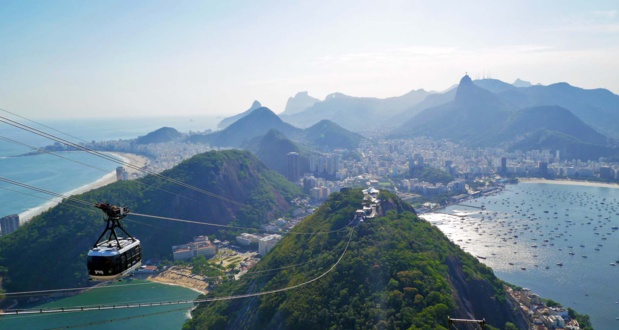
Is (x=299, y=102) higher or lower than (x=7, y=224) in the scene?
higher

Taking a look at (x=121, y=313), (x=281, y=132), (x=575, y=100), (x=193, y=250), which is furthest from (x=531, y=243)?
(x=575, y=100)

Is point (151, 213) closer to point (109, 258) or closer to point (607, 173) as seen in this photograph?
point (109, 258)

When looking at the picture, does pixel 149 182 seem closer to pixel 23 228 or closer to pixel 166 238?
pixel 166 238

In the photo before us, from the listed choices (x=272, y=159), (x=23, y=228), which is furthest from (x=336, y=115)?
(x=23, y=228)

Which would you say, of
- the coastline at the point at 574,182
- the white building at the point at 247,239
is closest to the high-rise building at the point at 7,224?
the white building at the point at 247,239

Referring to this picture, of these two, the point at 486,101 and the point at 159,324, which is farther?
the point at 486,101

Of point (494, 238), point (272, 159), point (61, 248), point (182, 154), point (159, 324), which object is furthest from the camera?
point (182, 154)

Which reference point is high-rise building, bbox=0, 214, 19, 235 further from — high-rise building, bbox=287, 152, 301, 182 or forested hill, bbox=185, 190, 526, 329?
high-rise building, bbox=287, 152, 301, 182
